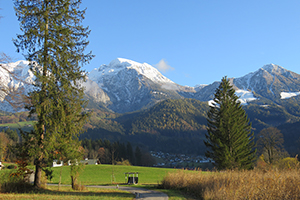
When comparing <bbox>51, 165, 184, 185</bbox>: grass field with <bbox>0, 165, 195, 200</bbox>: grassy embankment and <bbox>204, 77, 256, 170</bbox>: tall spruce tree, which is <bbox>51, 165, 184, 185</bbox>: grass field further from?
<bbox>204, 77, 256, 170</bbox>: tall spruce tree

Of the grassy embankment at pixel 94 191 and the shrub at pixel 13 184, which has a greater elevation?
the shrub at pixel 13 184

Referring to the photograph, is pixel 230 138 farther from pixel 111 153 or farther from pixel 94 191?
pixel 111 153

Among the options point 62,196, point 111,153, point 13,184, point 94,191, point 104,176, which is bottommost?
point 111,153

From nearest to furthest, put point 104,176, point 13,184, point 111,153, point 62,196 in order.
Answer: point 62,196, point 13,184, point 104,176, point 111,153

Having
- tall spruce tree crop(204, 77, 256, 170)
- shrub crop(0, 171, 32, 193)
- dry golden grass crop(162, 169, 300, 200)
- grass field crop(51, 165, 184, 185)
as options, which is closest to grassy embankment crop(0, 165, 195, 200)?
grass field crop(51, 165, 184, 185)

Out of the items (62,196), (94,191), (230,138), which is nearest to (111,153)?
(230,138)

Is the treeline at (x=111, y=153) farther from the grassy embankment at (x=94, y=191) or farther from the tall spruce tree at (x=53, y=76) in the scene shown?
the tall spruce tree at (x=53, y=76)

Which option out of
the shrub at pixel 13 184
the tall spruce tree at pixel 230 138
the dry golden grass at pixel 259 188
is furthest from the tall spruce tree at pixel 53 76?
the tall spruce tree at pixel 230 138

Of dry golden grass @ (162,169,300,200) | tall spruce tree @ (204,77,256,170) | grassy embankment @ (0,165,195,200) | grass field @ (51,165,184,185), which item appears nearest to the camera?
dry golden grass @ (162,169,300,200)

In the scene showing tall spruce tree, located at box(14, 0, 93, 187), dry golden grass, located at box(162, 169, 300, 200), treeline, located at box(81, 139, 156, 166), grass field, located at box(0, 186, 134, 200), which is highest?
tall spruce tree, located at box(14, 0, 93, 187)

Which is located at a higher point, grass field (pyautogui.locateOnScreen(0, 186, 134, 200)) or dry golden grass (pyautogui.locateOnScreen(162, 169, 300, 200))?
dry golden grass (pyautogui.locateOnScreen(162, 169, 300, 200))

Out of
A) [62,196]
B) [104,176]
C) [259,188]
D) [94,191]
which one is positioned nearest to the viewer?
[259,188]

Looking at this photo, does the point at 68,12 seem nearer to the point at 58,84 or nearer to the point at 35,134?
the point at 58,84

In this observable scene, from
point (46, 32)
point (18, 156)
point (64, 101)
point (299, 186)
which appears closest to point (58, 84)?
point (64, 101)
